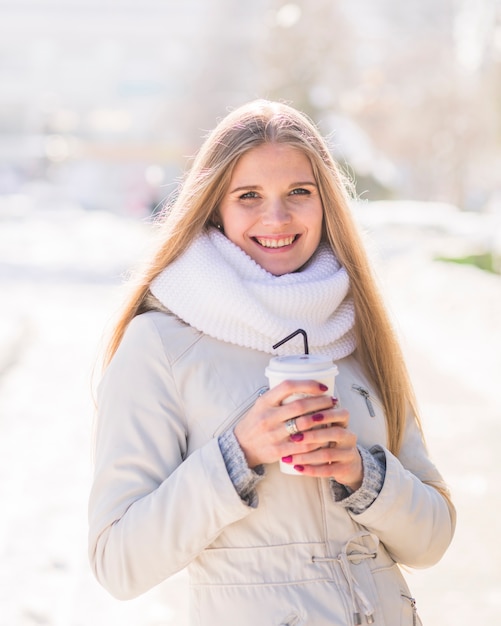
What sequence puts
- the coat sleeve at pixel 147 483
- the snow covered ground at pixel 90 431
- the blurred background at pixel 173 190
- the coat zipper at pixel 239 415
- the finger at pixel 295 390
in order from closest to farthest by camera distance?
the finger at pixel 295 390 < the coat sleeve at pixel 147 483 < the coat zipper at pixel 239 415 < the snow covered ground at pixel 90 431 < the blurred background at pixel 173 190

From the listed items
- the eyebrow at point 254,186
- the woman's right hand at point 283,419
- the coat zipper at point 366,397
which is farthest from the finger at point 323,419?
the eyebrow at point 254,186

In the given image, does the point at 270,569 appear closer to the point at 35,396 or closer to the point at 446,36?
the point at 35,396

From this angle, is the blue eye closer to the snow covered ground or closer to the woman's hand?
the snow covered ground

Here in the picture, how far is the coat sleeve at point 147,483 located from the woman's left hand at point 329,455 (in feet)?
0.51

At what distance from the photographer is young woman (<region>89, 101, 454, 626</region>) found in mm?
2027

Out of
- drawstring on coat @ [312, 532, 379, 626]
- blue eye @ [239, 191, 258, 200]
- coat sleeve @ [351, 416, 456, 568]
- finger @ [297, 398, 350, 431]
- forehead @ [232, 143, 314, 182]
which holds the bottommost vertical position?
drawstring on coat @ [312, 532, 379, 626]

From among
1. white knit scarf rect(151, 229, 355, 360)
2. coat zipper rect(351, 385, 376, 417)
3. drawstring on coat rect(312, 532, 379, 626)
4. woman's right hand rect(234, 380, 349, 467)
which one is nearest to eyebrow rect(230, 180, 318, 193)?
white knit scarf rect(151, 229, 355, 360)

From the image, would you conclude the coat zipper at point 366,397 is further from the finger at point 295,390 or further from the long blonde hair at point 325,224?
the finger at point 295,390

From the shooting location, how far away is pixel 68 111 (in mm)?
89000

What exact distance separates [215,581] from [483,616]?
2.74 m

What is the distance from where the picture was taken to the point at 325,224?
8.29 ft

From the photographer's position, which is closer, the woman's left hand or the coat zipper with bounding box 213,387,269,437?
the woman's left hand

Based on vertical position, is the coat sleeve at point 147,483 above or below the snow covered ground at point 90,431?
below

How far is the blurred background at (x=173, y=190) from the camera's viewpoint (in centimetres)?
511
